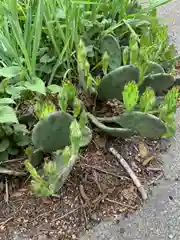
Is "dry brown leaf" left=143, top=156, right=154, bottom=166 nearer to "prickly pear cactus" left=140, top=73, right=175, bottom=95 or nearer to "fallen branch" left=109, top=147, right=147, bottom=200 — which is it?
"fallen branch" left=109, top=147, right=147, bottom=200

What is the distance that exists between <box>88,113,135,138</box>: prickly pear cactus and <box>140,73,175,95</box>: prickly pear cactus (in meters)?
0.17

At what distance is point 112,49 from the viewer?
4.66 ft

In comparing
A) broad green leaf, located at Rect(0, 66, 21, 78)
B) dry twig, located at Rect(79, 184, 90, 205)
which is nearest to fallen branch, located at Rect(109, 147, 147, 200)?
dry twig, located at Rect(79, 184, 90, 205)

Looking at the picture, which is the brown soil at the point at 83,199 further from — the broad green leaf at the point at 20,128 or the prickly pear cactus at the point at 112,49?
the prickly pear cactus at the point at 112,49

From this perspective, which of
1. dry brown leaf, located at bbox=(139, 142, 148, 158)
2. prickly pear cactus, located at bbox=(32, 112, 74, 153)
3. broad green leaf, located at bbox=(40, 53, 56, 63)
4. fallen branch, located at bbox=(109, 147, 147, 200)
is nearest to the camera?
prickly pear cactus, located at bbox=(32, 112, 74, 153)

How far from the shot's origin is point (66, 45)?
52.9 inches

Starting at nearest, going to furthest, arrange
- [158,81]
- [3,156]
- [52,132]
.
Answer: [52,132] → [3,156] → [158,81]

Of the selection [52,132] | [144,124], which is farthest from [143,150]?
[52,132]

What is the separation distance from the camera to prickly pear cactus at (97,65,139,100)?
122cm

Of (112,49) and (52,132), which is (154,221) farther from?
(112,49)

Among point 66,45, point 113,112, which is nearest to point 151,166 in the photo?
point 113,112

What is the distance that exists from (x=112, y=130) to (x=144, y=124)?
114 millimetres

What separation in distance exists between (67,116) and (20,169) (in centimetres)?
23

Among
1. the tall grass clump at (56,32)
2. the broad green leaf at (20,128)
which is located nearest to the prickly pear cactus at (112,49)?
the tall grass clump at (56,32)
